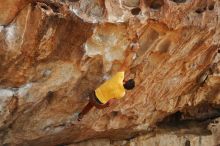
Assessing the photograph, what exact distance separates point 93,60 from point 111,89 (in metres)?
0.32

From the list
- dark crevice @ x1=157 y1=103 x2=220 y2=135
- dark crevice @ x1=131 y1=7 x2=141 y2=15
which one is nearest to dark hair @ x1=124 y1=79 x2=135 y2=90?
dark crevice @ x1=131 y1=7 x2=141 y2=15

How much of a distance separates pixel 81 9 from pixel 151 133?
7.49 ft

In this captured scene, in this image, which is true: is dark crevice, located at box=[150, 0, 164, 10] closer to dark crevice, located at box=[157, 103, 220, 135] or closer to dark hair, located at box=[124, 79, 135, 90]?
dark hair, located at box=[124, 79, 135, 90]

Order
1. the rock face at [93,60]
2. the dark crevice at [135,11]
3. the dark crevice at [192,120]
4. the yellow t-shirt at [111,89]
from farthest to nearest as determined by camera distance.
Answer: the dark crevice at [192,120] → the yellow t-shirt at [111,89] → the dark crevice at [135,11] → the rock face at [93,60]

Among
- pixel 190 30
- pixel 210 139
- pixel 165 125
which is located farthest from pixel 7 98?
pixel 210 139

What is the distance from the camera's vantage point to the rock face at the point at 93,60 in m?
3.67

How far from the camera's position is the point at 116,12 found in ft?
12.5

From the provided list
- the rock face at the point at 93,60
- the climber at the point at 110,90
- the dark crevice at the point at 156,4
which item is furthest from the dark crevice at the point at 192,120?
the dark crevice at the point at 156,4

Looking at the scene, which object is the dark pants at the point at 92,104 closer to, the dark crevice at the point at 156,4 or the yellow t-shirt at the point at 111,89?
the yellow t-shirt at the point at 111,89

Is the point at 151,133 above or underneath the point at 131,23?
underneath

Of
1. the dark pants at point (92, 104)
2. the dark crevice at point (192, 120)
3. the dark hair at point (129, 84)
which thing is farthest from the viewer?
the dark crevice at point (192, 120)

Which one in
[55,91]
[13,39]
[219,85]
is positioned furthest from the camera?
[219,85]

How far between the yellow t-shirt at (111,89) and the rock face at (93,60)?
0.57 ft

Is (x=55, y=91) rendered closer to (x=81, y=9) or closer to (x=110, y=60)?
(x=110, y=60)
